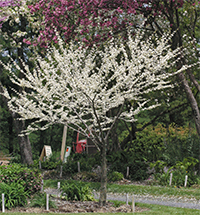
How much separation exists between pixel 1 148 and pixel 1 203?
15.0m

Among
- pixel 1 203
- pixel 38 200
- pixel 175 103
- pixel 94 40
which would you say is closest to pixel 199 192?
pixel 38 200

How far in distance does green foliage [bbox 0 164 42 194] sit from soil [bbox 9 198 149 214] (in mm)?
667

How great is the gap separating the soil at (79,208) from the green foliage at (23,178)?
2.19ft

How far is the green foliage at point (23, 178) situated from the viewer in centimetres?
623

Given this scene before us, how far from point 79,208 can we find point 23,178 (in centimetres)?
156

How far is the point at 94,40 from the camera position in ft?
29.6

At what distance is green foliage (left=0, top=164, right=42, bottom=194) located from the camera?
623 centimetres

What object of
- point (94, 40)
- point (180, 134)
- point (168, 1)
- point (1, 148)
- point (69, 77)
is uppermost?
point (168, 1)

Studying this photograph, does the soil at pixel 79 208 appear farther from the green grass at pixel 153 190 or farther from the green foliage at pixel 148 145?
the green foliage at pixel 148 145

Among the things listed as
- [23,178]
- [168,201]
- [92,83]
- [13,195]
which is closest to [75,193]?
[23,178]

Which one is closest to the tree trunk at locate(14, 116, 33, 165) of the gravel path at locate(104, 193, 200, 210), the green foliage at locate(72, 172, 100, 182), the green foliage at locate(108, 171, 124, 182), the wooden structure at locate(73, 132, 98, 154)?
the green foliage at locate(72, 172, 100, 182)

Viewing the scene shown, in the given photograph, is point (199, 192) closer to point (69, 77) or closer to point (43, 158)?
point (69, 77)

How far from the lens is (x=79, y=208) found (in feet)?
18.7

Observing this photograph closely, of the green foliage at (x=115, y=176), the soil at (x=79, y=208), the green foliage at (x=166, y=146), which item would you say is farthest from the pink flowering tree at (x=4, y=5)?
the green foliage at (x=166, y=146)
